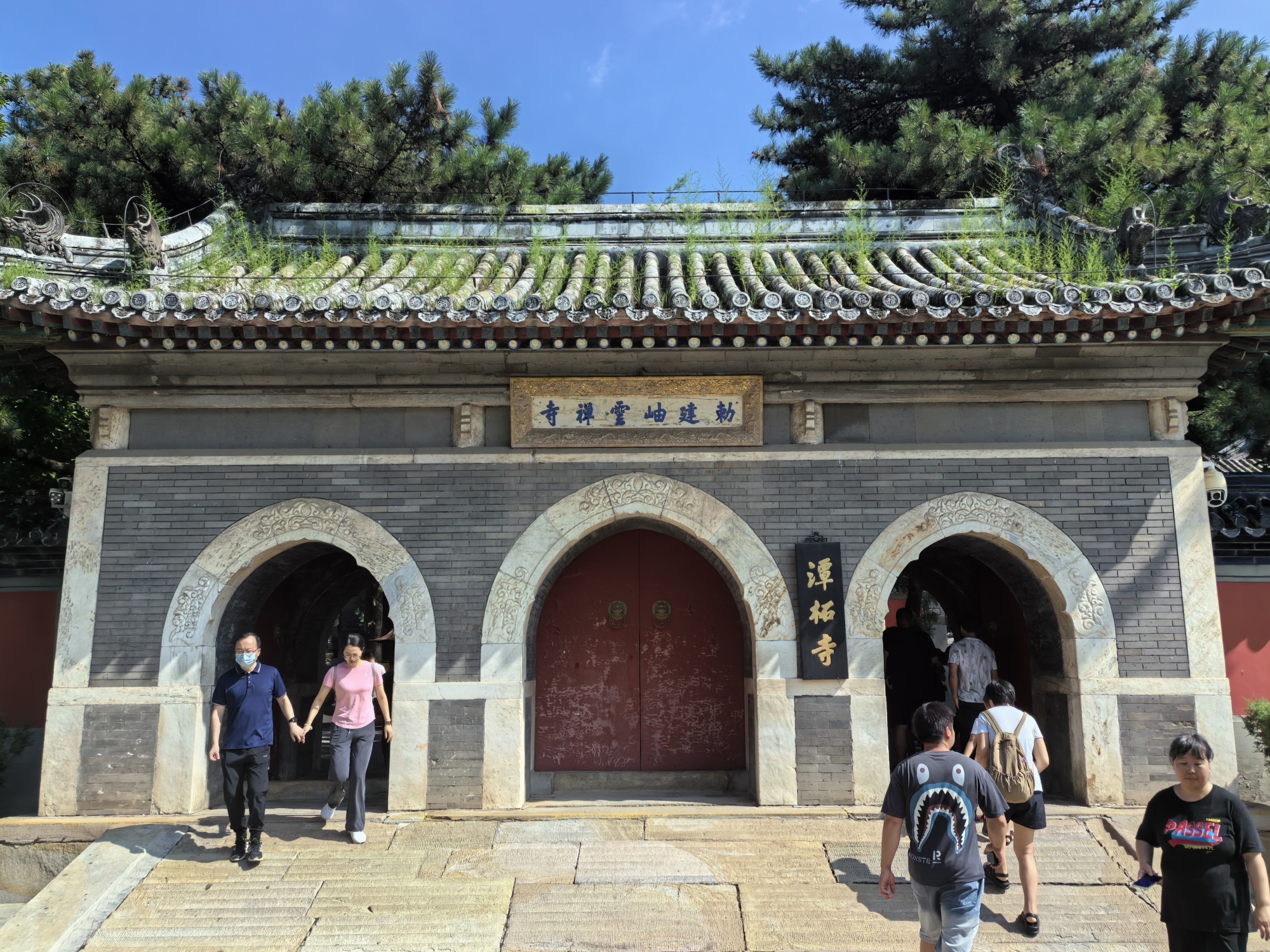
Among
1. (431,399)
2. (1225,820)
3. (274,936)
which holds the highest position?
(431,399)

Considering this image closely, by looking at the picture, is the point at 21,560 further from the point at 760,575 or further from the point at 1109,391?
the point at 1109,391

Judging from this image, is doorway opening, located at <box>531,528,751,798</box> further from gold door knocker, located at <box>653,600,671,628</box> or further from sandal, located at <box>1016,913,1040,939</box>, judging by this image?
sandal, located at <box>1016,913,1040,939</box>

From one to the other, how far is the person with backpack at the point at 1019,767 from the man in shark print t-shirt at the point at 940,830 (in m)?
1.24

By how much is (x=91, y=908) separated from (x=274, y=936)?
122 centimetres

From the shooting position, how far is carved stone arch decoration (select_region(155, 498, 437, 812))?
6762 mm

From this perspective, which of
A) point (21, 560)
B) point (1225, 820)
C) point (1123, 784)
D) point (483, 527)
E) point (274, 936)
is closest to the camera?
point (1225, 820)

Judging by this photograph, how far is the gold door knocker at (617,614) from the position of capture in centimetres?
816

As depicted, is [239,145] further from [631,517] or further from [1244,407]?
[1244,407]

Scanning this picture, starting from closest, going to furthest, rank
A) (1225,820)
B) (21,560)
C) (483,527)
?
(1225,820) < (483,527) < (21,560)

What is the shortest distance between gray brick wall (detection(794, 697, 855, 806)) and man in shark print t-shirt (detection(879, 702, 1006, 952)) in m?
2.79

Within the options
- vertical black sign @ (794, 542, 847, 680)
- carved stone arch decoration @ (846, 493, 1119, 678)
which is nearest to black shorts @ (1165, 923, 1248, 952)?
vertical black sign @ (794, 542, 847, 680)

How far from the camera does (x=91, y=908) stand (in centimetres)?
543

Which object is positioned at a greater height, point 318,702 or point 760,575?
point 760,575

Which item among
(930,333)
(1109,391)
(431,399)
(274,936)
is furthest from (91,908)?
(1109,391)
